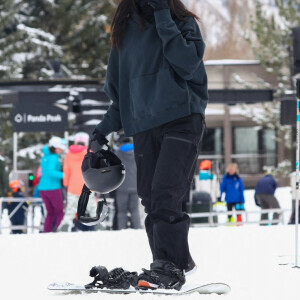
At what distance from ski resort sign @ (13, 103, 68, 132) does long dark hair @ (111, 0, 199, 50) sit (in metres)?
11.4

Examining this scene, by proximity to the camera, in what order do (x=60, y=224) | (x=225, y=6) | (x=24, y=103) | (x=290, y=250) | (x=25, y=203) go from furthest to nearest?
(x=225, y=6), (x=24, y=103), (x=25, y=203), (x=60, y=224), (x=290, y=250)

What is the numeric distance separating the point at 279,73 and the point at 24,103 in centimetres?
1745

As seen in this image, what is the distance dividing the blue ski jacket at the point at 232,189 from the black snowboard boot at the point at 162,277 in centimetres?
1125

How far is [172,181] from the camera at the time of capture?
3.88 m

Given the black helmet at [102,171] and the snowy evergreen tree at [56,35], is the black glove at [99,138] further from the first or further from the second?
the snowy evergreen tree at [56,35]

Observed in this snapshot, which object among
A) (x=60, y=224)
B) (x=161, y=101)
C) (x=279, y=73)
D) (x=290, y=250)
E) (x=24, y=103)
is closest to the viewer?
(x=161, y=101)

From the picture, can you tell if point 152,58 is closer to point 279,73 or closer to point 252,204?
Answer: point 252,204

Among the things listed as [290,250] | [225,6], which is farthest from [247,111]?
[290,250]

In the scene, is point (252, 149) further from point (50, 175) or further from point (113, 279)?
point (113, 279)

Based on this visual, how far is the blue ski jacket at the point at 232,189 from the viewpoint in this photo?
15.0 meters

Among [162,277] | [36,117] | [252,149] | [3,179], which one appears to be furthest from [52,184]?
[252,149]

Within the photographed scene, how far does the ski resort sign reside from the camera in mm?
15359

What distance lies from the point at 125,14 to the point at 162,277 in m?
1.29

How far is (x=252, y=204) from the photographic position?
24047 millimetres
